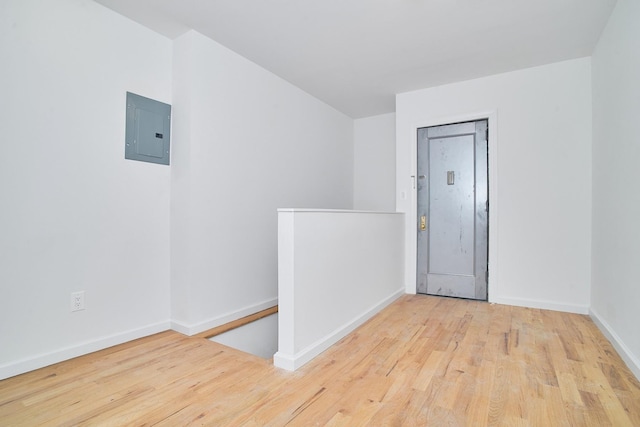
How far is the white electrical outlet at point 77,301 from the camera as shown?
7.16ft

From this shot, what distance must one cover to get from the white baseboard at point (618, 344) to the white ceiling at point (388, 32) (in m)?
2.33

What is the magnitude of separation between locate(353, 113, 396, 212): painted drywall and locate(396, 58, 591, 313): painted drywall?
4.22ft

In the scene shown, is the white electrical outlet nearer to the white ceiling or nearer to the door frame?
the white ceiling

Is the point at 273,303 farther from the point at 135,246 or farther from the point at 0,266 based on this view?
the point at 0,266

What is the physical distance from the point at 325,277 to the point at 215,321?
111cm

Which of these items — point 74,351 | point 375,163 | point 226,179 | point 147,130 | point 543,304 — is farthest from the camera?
point 375,163

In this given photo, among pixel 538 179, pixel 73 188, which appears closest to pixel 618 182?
pixel 538 179

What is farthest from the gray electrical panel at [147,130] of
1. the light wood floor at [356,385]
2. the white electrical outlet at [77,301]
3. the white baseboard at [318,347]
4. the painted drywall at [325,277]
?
the white baseboard at [318,347]

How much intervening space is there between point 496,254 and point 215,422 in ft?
10.3

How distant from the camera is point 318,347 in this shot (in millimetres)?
2223

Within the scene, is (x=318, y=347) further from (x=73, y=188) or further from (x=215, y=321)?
(x=73, y=188)

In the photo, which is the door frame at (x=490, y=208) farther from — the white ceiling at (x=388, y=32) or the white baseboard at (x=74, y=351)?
the white baseboard at (x=74, y=351)

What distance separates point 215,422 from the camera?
4.90ft

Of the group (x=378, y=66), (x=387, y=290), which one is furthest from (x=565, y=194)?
(x=378, y=66)
